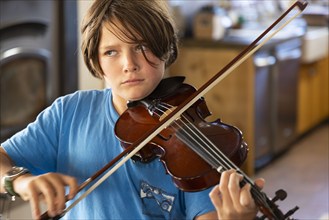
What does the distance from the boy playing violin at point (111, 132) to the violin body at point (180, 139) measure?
0.11 ft

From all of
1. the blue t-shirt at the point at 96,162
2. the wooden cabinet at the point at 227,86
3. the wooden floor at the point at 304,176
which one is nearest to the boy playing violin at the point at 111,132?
the blue t-shirt at the point at 96,162

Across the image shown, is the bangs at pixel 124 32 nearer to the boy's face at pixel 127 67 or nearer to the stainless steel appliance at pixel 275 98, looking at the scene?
the boy's face at pixel 127 67

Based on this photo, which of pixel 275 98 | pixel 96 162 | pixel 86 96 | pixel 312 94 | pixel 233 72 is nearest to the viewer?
pixel 96 162

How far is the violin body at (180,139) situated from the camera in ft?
3.99

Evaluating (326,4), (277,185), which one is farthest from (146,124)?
(326,4)

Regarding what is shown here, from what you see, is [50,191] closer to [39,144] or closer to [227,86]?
[39,144]

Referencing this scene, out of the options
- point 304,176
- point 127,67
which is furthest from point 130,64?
point 304,176

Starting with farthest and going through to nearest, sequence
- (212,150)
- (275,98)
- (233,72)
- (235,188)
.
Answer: (275,98), (233,72), (212,150), (235,188)

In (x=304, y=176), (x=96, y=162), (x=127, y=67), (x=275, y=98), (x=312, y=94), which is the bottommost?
(x=304, y=176)

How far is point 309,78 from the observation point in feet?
16.1

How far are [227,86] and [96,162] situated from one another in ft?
8.64

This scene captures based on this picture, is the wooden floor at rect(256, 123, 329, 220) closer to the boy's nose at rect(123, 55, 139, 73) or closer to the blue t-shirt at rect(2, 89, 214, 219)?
the blue t-shirt at rect(2, 89, 214, 219)

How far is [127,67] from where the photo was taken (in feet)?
4.22

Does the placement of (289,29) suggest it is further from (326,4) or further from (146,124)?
(146,124)
